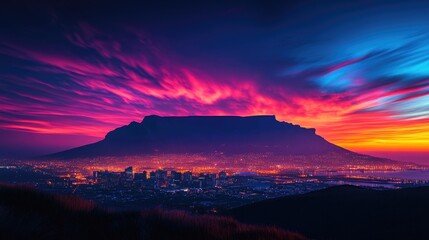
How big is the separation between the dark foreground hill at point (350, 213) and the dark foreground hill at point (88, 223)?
8.22 metres

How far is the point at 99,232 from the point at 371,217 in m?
15.6

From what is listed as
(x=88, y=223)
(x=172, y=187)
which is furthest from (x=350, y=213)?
(x=172, y=187)

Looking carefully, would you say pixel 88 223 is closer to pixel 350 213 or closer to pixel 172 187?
pixel 350 213

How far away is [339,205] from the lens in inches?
789

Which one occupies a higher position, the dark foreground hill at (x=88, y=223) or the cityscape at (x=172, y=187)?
the dark foreground hill at (x=88, y=223)

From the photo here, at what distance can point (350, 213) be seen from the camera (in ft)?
60.1

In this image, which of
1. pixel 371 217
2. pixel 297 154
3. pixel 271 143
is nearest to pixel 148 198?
pixel 371 217

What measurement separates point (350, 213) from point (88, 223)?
52.5ft

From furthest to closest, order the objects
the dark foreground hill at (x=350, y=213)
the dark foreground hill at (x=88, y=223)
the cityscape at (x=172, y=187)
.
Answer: the cityscape at (x=172, y=187)
the dark foreground hill at (x=350, y=213)
the dark foreground hill at (x=88, y=223)

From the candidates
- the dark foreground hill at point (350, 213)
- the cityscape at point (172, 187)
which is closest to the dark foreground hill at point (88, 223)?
the dark foreground hill at point (350, 213)

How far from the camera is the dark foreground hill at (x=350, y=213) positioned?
14609 millimetres

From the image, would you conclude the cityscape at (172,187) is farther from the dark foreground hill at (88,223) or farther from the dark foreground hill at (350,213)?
the dark foreground hill at (88,223)

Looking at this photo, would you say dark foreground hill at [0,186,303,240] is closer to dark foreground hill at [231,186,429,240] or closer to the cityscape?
dark foreground hill at [231,186,429,240]

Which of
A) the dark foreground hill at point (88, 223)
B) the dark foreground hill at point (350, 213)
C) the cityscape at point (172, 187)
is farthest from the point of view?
the cityscape at point (172, 187)
